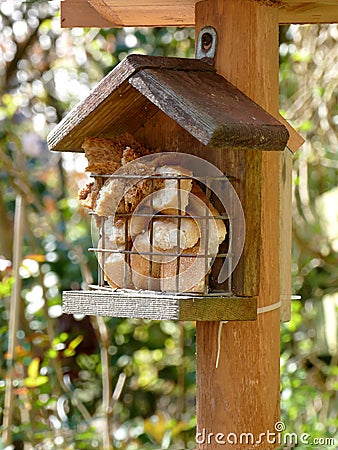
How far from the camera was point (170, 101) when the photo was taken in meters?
1.57

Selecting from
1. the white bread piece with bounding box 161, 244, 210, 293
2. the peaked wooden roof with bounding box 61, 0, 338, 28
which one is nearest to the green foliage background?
the peaked wooden roof with bounding box 61, 0, 338, 28

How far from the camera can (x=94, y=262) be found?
3.65 metres

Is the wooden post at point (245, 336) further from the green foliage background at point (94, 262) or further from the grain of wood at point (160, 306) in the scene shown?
the green foliage background at point (94, 262)

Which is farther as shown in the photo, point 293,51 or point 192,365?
point 192,365

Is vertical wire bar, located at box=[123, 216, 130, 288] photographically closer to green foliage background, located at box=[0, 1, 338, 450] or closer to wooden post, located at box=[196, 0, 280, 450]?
wooden post, located at box=[196, 0, 280, 450]

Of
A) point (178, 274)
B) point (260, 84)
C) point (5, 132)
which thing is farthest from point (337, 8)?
point (5, 132)

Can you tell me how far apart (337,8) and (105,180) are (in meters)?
0.65

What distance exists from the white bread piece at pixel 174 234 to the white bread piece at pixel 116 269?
10 centimetres

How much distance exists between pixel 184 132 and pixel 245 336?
0.44 meters

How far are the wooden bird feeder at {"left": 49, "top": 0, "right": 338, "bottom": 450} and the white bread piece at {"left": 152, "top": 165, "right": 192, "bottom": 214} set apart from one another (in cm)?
10

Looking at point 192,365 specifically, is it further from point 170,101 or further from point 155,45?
point 170,101

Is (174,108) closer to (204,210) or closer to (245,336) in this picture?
(204,210)

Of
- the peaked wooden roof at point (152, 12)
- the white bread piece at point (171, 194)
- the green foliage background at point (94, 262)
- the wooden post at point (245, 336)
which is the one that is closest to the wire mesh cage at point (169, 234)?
the white bread piece at point (171, 194)

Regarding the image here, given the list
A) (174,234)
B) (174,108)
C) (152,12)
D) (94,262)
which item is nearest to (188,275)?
(174,234)
